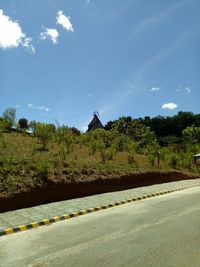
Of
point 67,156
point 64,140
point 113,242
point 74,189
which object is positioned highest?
point 64,140

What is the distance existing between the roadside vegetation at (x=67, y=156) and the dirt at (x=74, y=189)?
234mm

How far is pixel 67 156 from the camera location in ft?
69.9

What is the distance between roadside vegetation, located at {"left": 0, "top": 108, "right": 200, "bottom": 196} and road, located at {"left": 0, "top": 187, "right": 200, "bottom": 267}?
12.5ft

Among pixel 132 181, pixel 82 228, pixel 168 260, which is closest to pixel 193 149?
pixel 132 181

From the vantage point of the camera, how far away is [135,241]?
7855 millimetres

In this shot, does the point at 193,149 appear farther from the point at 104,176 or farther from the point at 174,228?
the point at 174,228

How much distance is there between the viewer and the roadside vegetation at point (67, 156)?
47.5ft

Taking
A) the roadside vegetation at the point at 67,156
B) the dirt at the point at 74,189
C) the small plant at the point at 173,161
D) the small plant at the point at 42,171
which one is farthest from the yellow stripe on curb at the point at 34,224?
the small plant at the point at 173,161

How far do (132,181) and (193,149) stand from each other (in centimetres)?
1916

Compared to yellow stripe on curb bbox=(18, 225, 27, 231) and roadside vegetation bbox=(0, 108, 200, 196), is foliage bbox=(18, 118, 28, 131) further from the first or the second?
yellow stripe on curb bbox=(18, 225, 27, 231)

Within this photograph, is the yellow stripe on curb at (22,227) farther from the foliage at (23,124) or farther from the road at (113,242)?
the foliage at (23,124)

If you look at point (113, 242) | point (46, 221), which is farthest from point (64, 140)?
point (113, 242)

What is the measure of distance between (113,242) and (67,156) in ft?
44.8

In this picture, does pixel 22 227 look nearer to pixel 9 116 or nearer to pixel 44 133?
pixel 44 133
